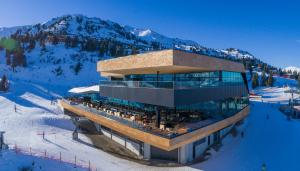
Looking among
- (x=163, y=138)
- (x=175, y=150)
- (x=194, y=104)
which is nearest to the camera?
(x=163, y=138)

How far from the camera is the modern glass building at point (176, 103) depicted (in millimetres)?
18438

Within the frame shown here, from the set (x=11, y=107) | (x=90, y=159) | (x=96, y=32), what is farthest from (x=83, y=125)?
(x=96, y=32)

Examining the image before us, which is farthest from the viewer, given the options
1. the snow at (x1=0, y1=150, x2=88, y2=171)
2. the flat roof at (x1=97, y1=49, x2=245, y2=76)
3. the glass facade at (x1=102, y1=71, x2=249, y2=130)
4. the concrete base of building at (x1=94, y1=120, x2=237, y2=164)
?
the glass facade at (x1=102, y1=71, x2=249, y2=130)

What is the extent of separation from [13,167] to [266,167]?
18.4m

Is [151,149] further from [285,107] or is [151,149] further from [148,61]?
[285,107]

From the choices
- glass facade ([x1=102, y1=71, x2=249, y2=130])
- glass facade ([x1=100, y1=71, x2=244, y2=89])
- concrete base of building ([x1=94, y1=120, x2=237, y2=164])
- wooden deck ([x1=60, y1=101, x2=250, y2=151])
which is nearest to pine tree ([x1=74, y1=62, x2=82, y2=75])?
glass facade ([x1=100, y1=71, x2=244, y2=89])

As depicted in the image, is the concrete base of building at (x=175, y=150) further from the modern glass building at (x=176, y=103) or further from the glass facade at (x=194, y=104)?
the glass facade at (x=194, y=104)

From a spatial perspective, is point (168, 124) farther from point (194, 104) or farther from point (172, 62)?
point (194, 104)

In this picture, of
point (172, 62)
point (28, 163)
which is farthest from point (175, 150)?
point (28, 163)

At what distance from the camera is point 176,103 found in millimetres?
18219

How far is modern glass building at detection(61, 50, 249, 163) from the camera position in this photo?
1844 centimetres

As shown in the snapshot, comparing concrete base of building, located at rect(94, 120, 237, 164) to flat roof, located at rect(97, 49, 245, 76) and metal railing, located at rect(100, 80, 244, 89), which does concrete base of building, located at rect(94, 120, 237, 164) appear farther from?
Result: flat roof, located at rect(97, 49, 245, 76)

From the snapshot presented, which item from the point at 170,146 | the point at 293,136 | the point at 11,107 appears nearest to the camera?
the point at 170,146

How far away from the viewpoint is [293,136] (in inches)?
1115
